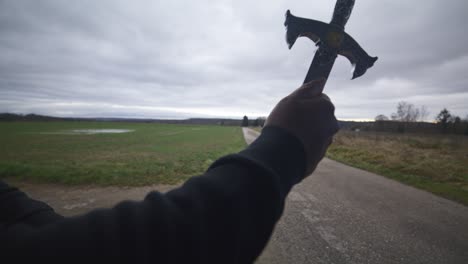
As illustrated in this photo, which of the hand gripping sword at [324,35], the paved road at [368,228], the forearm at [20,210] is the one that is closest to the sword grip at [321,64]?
the hand gripping sword at [324,35]

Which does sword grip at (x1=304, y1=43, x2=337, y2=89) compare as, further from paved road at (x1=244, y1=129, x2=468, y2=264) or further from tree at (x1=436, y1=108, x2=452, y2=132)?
tree at (x1=436, y1=108, x2=452, y2=132)

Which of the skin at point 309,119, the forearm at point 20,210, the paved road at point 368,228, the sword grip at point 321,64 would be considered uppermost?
the sword grip at point 321,64

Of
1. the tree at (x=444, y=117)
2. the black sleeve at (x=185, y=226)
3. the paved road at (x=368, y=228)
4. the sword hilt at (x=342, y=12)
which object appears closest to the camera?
the black sleeve at (x=185, y=226)

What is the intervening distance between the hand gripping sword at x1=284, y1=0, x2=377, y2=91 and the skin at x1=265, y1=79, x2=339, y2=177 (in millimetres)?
388

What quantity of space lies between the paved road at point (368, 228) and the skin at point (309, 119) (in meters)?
3.02

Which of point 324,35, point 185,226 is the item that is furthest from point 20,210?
point 324,35

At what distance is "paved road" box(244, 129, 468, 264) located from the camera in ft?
11.7

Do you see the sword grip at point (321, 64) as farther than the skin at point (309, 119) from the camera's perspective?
Yes

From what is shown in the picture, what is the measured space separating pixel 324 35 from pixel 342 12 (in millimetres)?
191

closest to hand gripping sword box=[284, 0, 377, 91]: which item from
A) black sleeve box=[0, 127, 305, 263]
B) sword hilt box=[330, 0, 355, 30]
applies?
sword hilt box=[330, 0, 355, 30]

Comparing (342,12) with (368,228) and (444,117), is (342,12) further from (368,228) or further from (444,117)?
(444,117)

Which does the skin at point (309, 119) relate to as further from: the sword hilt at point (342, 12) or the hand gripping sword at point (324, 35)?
the sword hilt at point (342, 12)

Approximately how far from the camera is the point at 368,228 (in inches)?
178

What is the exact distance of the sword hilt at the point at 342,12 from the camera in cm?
155
